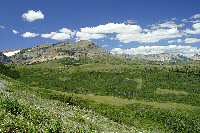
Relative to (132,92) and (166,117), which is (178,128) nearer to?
(166,117)

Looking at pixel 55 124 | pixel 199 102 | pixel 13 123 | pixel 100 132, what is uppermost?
pixel 13 123

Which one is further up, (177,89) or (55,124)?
(55,124)

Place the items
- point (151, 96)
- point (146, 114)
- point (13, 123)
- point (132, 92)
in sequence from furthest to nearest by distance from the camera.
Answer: point (132, 92), point (151, 96), point (146, 114), point (13, 123)

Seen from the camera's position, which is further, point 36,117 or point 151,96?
point 151,96

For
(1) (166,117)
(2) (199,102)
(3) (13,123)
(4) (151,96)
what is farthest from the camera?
(4) (151,96)

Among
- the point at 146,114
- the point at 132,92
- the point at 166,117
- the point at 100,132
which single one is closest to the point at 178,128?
the point at 166,117

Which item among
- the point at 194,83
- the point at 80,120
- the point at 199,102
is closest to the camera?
the point at 80,120

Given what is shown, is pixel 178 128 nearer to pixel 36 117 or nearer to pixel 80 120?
pixel 80 120

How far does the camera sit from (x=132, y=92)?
66500 mm

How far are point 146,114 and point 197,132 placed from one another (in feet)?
35.3

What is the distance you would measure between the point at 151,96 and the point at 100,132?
50661 millimetres

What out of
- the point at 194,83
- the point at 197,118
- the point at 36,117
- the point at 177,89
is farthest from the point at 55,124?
the point at 194,83

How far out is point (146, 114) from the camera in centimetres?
3338

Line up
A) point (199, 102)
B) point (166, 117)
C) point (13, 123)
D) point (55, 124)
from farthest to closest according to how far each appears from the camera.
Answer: point (199, 102)
point (166, 117)
point (55, 124)
point (13, 123)
